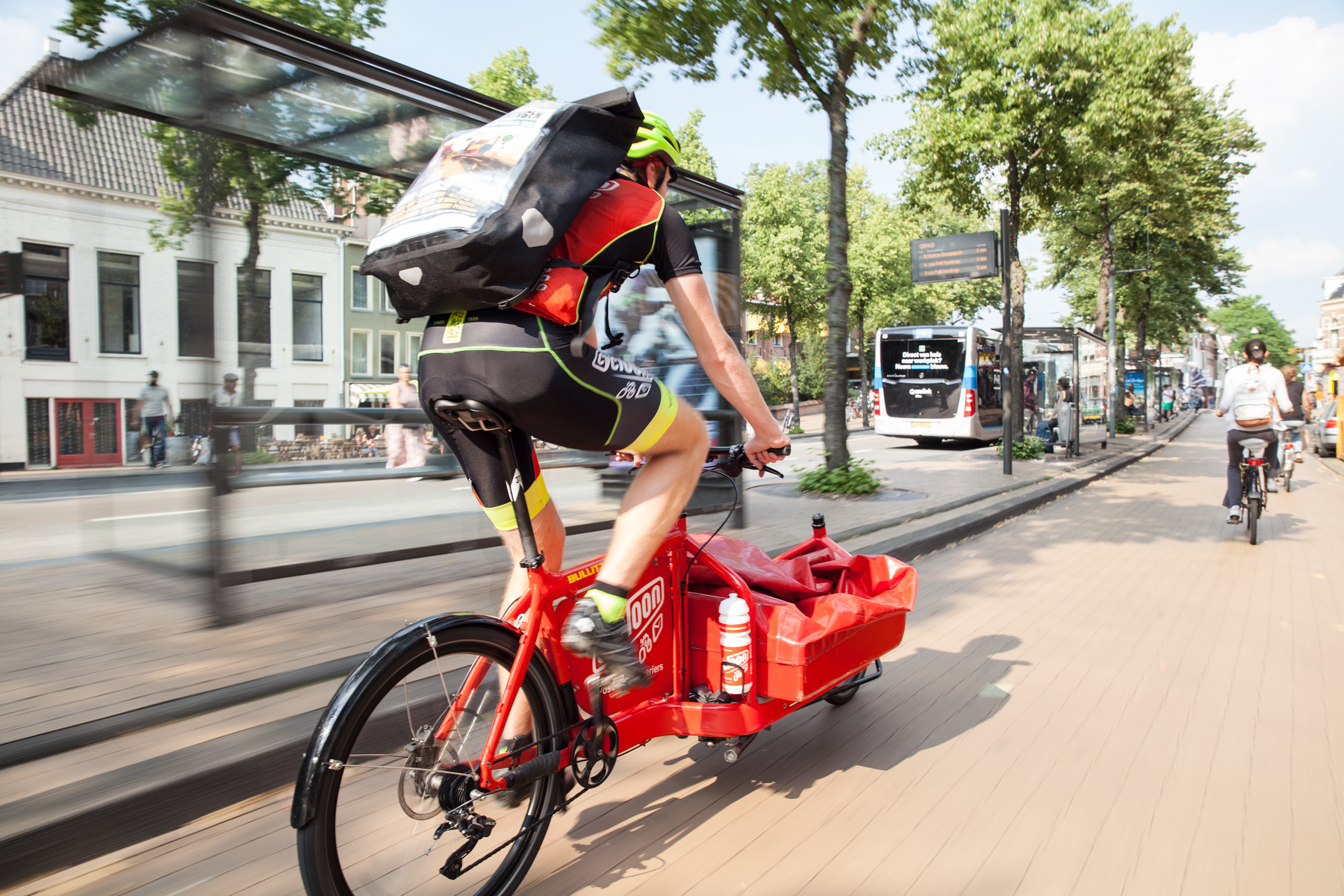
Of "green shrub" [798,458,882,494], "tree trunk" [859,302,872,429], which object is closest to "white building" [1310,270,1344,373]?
"tree trunk" [859,302,872,429]

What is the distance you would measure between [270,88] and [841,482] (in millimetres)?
7470

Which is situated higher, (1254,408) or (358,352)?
(358,352)

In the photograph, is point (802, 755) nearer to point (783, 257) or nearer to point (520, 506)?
point (520, 506)

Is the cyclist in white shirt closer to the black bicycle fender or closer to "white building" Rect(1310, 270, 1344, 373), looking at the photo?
the black bicycle fender

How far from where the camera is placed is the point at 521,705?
210cm

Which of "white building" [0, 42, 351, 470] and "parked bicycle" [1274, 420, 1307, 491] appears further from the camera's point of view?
"parked bicycle" [1274, 420, 1307, 491]

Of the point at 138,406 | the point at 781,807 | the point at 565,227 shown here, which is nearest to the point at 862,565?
the point at 781,807

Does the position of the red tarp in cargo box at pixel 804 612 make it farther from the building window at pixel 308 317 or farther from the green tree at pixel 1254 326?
the green tree at pixel 1254 326

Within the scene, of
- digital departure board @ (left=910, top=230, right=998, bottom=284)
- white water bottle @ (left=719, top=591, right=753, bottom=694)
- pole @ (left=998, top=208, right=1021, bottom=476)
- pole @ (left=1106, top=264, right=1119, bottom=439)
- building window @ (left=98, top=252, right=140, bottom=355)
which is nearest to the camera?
white water bottle @ (left=719, top=591, right=753, bottom=694)

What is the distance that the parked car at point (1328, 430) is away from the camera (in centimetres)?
2039

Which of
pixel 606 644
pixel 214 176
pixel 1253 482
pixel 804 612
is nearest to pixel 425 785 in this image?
pixel 606 644

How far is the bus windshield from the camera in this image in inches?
906

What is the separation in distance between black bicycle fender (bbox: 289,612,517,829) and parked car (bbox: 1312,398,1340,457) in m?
23.3

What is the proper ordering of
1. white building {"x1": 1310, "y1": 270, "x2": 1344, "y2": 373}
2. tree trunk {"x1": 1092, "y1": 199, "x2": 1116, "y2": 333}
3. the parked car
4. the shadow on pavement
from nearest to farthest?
the shadow on pavement, the parked car, tree trunk {"x1": 1092, "y1": 199, "x2": 1116, "y2": 333}, white building {"x1": 1310, "y1": 270, "x2": 1344, "y2": 373}
